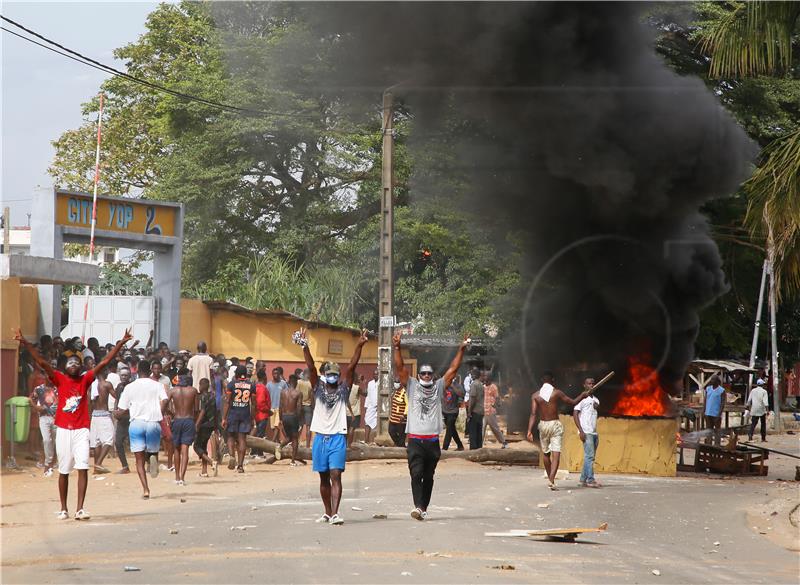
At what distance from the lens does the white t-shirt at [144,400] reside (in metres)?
12.9

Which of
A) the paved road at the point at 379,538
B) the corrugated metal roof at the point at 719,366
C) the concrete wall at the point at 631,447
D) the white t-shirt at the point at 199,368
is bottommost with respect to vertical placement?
the paved road at the point at 379,538

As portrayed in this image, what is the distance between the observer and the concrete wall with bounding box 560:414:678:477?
17.3 meters

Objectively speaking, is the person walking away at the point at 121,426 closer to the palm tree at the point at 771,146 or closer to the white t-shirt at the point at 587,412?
the white t-shirt at the point at 587,412

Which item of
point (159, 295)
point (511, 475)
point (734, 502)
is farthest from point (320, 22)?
point (734, 502)

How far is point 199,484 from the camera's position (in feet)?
48.4

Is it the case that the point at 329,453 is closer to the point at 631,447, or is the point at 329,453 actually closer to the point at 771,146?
the point at 771,146

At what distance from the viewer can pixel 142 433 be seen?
1288 centimetres

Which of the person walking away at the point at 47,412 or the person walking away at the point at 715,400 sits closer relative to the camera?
the person walking away at the point at 47,412

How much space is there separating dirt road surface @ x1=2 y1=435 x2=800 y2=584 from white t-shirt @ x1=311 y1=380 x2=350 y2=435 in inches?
34.9

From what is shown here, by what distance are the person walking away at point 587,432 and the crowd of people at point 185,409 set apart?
6.61 feet

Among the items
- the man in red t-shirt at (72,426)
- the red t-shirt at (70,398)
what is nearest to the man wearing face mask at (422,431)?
the man in red t-shirt at (72,426)

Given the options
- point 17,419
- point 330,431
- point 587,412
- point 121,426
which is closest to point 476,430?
point 587,412

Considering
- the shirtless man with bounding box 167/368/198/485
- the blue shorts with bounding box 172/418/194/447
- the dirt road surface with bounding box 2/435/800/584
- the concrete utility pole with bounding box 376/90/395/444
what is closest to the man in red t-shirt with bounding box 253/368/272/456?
the dirt road surface with bounding box 2/435/800/584

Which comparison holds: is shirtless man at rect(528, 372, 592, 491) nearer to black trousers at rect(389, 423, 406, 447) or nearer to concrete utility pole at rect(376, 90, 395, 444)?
black trousers at rect(389, 423, 406, 447)
